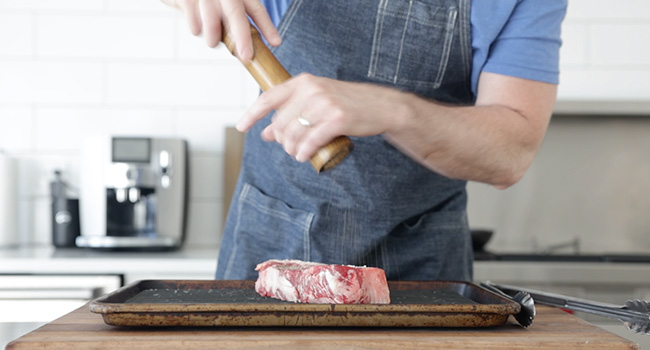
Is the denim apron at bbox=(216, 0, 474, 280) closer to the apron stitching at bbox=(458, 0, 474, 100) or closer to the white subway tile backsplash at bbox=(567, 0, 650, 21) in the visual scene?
the apron stitching at bbox=(458, 0, 474, 100)

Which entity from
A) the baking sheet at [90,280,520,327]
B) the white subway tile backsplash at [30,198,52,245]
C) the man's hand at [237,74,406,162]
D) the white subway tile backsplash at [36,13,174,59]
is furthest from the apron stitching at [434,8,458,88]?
the white subway tile backsplash at [30,198,52,245]

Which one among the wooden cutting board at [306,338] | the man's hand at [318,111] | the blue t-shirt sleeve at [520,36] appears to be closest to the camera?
the wooden cutting board at [306,338]

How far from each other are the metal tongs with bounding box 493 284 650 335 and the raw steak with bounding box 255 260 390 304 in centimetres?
21

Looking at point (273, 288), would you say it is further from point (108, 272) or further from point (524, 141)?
point (108, 272)

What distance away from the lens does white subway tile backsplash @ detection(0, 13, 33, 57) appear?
2072 mm

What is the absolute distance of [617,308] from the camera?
2.44ft

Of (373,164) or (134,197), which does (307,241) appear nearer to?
(373,164)

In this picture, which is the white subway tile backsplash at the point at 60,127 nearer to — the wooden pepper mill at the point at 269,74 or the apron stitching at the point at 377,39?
the apron stitching at the point at 377,39

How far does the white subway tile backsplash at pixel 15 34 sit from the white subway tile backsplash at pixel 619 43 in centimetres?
173

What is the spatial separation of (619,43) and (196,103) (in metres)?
1.32

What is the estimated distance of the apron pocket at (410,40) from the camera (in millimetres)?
1010

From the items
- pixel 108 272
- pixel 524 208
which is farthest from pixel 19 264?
pixel 524 208

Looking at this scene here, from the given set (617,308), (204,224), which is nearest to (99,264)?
(204,224)

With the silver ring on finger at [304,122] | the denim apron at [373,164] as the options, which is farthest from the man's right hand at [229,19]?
the denim apron at [373,164]
